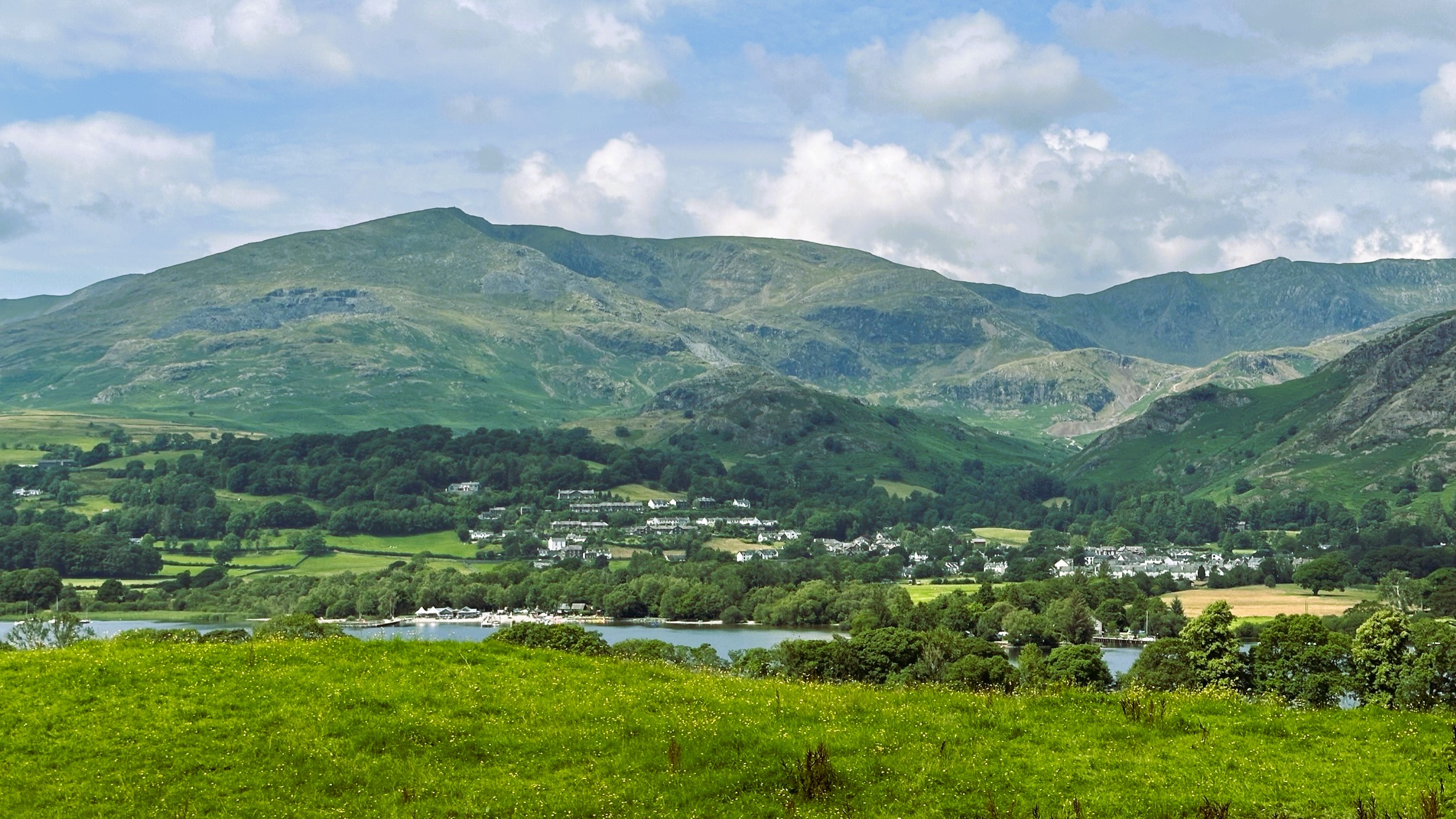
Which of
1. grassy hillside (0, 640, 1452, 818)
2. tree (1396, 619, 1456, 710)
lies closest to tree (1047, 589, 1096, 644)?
tree (1396, 619, 1456, 710)

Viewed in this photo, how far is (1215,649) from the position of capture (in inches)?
3871

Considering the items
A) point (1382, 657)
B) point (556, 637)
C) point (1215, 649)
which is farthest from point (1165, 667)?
point (556, 637)

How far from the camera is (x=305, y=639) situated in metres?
38.1

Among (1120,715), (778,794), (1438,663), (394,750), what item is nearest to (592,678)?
(394,750)

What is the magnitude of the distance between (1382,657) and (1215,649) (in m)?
13.7

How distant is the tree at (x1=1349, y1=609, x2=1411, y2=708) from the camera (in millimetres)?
83250

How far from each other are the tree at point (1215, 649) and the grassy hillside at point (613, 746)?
212 feet

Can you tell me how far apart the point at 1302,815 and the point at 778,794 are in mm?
10058

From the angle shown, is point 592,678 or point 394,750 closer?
point 394,750

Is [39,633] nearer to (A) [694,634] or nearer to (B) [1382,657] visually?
(A) [694,634]

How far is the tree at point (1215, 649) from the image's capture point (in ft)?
304

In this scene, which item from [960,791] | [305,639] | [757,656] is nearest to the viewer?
[960,791]

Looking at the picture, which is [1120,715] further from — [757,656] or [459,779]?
[757,656]

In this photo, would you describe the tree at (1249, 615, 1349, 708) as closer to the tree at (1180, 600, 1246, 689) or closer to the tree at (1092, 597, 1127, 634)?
the tree at (1180, 600, 1246, 689)
